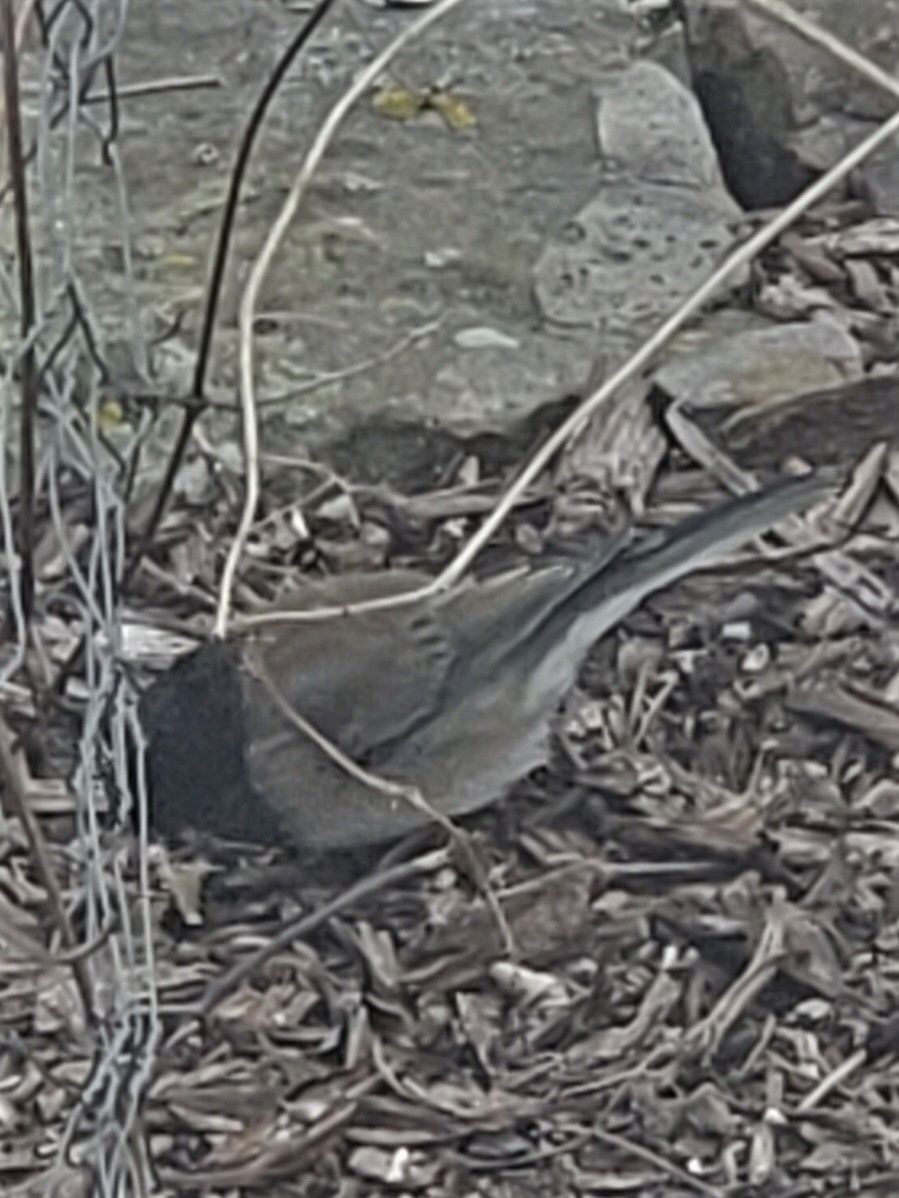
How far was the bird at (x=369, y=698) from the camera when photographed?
291cm

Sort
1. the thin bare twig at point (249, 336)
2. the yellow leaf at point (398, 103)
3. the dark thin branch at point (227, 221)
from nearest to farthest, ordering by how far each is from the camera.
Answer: the dark thin branch at point (227, 221) → the thin bare twig at point (249, 336) → the yellow leaf at point (398, 103)

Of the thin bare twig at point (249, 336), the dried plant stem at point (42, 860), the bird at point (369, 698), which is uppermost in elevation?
the thin bare twig at point (249, 336)

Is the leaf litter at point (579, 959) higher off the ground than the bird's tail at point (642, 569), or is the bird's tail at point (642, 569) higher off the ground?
the bird's tail at point (642, 569)

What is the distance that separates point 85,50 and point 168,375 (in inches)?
60.5

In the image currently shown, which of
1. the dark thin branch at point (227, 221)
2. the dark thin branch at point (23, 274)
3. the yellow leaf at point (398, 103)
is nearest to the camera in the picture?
the dark thin branch at point (23, 274)

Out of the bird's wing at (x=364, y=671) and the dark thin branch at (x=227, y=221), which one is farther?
the bird's wing at (x=364, y=671)

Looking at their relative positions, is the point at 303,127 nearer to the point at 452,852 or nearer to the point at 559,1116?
the point at 452,852

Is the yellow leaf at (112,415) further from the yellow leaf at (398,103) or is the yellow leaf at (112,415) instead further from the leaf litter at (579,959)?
the yellow leaf at (398,103)

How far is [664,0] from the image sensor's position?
4473 millimetres

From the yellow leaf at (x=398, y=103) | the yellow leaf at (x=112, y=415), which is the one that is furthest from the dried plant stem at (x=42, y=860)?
the yellow leaf at (x=398, y=103)

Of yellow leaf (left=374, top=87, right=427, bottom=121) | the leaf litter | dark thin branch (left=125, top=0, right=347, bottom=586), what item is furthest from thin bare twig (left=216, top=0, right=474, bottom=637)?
yellow leaf (left=374, top=87, right=427, bottom=121)

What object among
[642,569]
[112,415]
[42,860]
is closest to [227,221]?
[42,860]

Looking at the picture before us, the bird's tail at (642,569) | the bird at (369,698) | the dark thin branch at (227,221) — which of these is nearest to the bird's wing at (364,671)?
the bird at (369,698)

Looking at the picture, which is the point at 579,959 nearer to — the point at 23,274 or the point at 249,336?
the point at 249,336
